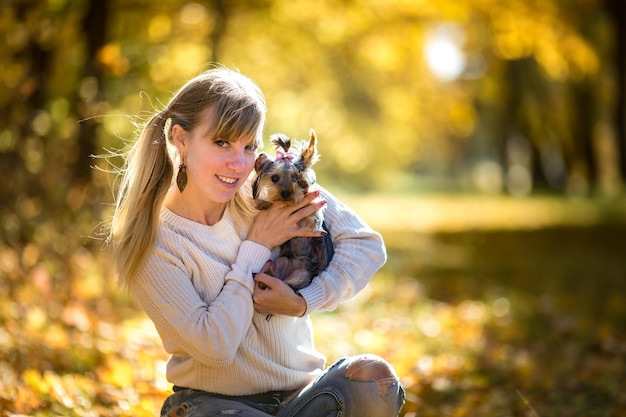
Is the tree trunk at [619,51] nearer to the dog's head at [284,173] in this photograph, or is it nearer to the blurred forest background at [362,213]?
the blurred forest background at [362,213]

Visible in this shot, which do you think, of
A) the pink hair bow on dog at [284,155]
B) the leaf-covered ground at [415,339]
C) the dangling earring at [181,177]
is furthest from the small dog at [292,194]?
the leaf-covered ground at [415,339]

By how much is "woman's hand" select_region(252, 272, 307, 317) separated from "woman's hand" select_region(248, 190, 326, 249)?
0.57 ft

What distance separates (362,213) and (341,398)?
61.8 feet

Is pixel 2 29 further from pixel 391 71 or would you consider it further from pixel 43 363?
pixel 391 71

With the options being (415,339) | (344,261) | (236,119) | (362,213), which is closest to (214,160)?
(236,119)

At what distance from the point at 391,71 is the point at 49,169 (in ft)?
50.6

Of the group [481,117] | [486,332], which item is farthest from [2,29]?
[481,117]

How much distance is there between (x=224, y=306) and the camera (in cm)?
303

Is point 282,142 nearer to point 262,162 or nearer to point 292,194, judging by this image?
point 262,162

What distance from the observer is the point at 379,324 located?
25.0 feet

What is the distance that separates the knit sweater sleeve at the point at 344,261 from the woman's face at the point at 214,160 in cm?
50

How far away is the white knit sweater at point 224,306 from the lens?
9.92 feet

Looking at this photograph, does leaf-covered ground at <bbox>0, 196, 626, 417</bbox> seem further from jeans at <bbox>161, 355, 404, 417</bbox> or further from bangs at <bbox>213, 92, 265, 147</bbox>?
bangs at <bbox>213, 92, 265, 147</bbox>

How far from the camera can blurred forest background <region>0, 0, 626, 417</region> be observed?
536 centimetres
